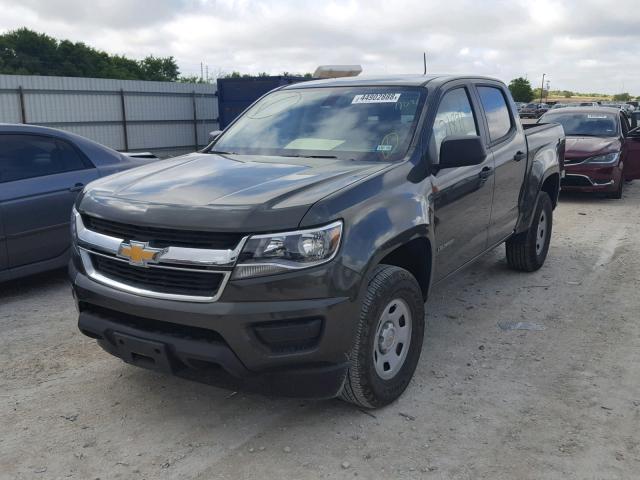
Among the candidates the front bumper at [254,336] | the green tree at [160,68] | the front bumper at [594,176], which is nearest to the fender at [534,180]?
the front bumper at [254,336]

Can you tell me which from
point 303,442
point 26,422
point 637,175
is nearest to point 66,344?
point 26,422

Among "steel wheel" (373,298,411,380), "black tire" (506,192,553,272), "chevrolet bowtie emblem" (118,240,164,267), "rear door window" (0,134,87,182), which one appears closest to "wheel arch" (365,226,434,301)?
"steel wheel" (373,298,411,380)

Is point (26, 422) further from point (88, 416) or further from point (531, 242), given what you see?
point (531, 242)

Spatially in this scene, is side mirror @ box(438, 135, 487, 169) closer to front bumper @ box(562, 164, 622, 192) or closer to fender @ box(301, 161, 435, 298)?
fender @ box(301, 161, 435, 298)

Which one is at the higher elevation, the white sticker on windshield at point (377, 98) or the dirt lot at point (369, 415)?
the white sticker on windshield at point (377, 98)

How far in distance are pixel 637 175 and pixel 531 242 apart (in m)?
7.13

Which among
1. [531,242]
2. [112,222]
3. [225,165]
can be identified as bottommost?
[531,242]

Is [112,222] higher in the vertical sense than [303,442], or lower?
higher

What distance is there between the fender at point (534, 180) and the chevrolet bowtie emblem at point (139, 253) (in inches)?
144

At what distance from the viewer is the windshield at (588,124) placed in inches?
464

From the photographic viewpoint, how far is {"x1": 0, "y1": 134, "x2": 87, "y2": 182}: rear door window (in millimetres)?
5410

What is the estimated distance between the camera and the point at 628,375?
13.0ft

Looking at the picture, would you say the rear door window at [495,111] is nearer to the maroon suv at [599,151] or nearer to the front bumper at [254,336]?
the front bumper at [254,336]

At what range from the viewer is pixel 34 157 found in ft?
18.5
